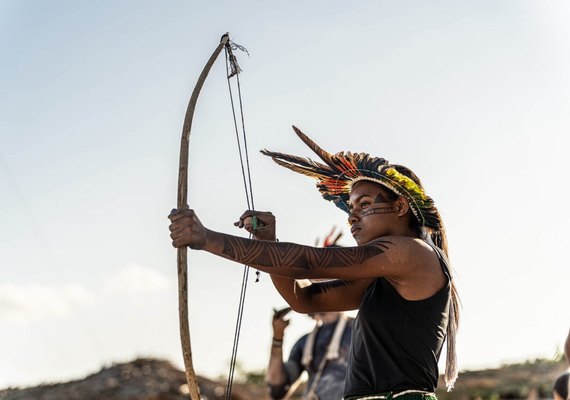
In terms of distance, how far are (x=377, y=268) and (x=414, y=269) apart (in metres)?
0.19

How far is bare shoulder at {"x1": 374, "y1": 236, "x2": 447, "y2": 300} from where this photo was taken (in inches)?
136

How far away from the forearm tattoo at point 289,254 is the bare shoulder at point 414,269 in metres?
0.12

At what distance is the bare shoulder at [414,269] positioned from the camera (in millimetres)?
3449

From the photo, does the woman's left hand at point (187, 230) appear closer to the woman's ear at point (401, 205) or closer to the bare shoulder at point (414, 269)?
the bare shoulder at point (414, 269)

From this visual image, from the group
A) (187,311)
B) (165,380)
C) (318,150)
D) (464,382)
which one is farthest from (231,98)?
(464,382)

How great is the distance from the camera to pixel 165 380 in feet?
31.0

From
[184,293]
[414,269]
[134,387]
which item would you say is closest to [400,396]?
[414,269]

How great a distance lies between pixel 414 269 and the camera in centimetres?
348

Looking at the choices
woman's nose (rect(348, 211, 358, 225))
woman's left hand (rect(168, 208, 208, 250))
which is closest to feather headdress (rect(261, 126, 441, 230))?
woman's nose (rect(348, 211, 358, 225))

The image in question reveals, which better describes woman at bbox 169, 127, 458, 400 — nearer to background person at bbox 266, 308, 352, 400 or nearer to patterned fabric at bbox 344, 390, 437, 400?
patterned fabric at bbox 344, 390, 437, 400

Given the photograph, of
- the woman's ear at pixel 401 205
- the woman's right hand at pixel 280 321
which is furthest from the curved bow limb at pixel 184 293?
the woman's right hand at pixel 280 321

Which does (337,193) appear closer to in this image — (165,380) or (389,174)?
(389,174)

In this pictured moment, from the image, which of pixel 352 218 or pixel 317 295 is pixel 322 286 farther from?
pixel 352 218

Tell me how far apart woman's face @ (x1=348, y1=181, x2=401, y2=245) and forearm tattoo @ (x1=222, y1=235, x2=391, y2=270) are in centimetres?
39
